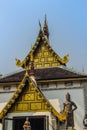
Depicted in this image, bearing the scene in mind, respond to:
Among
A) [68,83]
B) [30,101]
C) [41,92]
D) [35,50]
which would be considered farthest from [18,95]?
[35,50]

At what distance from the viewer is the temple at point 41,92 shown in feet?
45.3

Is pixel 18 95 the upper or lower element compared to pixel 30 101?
upper

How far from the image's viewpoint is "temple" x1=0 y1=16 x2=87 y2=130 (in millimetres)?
13812

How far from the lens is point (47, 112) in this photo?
45.0 ft

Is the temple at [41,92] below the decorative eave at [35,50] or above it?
below

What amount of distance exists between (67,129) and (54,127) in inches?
24.8

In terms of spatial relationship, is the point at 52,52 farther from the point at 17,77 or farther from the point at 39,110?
the point at 39,110

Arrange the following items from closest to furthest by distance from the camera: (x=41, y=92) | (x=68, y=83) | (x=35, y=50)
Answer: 1. (x=41, y=92)
2. (x=68, y=83)
3. (x=35, y=50)

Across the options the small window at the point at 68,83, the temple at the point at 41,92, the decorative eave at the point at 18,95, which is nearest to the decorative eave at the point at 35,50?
the temple at the point at 41,92

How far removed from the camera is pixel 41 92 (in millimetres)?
14047

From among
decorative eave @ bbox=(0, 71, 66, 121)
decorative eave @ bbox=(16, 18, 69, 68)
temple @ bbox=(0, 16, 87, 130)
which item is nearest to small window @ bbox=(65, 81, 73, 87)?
temple @ bbox=(0, 16, 87, 130)

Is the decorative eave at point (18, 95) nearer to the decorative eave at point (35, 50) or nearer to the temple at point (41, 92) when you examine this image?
the temple at point (41, 92)

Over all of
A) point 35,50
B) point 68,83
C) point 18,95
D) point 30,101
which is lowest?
point 30,101

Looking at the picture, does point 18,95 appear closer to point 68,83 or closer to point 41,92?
point 41,92
